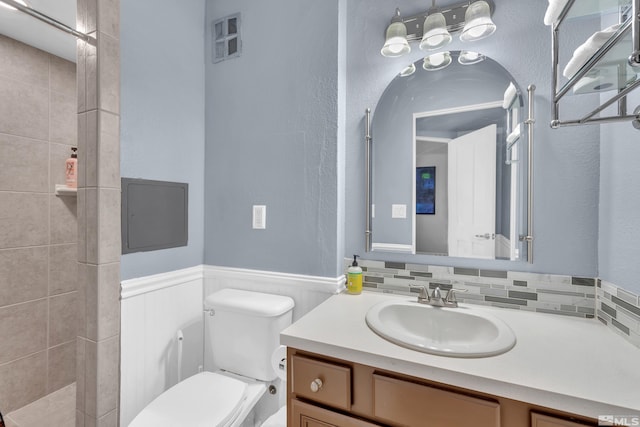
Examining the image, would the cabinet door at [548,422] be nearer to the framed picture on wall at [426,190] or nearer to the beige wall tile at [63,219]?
the framed picture on wall at [426,190]

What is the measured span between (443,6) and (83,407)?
2.31 m

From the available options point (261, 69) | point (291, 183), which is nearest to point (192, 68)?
point (261, 69)

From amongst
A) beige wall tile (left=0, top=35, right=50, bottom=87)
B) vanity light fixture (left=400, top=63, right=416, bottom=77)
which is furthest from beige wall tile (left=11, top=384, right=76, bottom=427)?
vanity light fixture (left=400, top=63, right=416, bottom=77)

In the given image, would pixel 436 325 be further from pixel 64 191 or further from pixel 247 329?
pixel 64 191

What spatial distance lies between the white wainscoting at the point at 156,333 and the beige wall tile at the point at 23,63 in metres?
1.48

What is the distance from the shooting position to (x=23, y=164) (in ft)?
5.68

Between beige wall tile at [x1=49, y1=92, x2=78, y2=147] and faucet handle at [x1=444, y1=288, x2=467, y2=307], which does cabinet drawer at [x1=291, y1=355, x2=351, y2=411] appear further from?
beige wall tile at [x1=49, y1=92, x2=78, y2=147]

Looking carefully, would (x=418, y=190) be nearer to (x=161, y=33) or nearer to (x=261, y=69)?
(x=261, y=69)

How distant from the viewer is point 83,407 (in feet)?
4.07

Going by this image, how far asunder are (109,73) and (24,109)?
1001mm

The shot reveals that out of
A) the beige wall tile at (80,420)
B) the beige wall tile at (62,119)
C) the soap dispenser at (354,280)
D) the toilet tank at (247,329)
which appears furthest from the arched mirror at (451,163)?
the beige wall tile at (62,119)

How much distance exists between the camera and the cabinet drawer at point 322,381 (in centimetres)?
88

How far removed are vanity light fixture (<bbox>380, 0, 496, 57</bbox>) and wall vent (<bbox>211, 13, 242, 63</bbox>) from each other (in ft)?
2.68

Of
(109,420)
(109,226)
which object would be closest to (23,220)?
(109,226)
